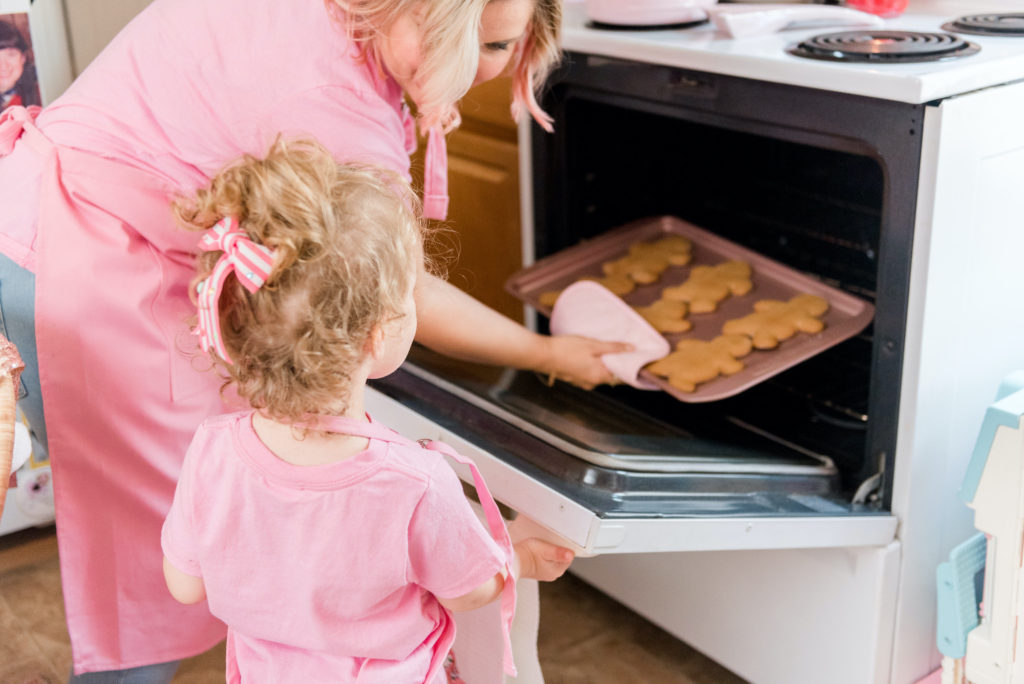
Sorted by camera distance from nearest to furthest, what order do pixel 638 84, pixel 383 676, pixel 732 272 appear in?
pixel 383 676, pixel 638 84, pixel 732 272

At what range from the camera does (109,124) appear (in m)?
1.08

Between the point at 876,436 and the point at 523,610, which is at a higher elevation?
the point at 876,436

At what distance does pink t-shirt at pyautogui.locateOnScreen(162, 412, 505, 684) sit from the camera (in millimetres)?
849

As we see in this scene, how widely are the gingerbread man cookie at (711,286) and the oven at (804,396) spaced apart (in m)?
0.14

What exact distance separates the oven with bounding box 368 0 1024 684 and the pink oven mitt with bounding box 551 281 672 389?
58mm

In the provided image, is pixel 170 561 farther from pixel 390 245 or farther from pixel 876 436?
pixel 876 436

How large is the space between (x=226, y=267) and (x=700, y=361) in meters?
0.70

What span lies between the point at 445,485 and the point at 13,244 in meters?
0.53

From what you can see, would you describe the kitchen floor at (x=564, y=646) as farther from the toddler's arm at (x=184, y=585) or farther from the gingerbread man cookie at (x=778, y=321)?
the toddler's arm at (x=184, y=585)

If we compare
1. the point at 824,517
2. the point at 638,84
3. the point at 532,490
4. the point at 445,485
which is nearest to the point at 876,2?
the point at 638,84

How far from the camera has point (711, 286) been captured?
1480mm

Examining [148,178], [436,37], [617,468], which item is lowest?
[617,468]

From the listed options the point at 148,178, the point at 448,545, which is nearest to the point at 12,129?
the point at 148,178

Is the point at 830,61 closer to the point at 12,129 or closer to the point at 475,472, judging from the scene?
the point at 475,472
